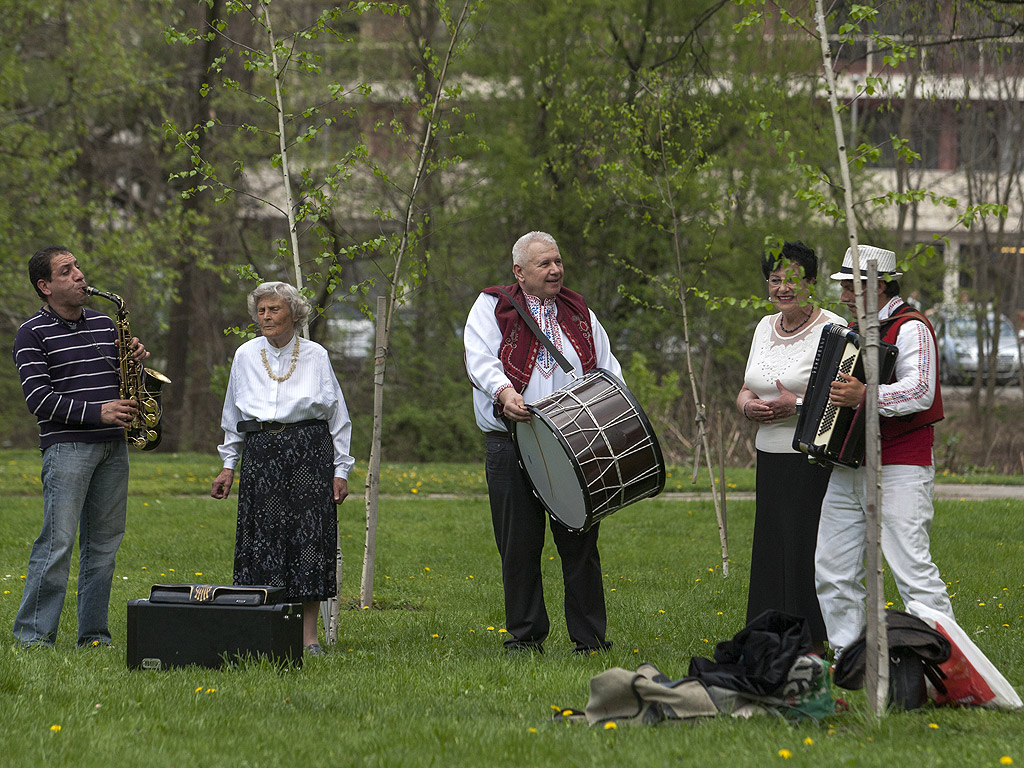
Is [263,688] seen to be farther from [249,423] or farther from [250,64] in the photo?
[250,64]

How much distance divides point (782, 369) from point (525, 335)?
4.48ft

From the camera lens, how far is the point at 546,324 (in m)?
6.39

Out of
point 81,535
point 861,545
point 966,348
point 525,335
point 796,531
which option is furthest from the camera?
point 966,348

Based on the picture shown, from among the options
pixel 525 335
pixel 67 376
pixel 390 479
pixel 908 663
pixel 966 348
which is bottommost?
→ pixel 908 663

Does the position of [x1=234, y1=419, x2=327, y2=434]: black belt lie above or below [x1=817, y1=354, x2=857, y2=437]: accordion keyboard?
below

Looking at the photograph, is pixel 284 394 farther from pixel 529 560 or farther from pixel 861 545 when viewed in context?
pixel 861 545

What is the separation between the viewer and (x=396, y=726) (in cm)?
460

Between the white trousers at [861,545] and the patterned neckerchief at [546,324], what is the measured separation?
161cm

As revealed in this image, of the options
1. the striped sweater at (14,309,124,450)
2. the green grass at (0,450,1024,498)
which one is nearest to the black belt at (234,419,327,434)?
the striped sweater at (14,309,124,450)

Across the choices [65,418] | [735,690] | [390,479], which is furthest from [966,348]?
[65,418]

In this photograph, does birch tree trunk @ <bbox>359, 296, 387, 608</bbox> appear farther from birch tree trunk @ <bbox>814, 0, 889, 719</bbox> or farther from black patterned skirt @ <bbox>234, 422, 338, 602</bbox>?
birch tree trunk @ <bbox>814, 0, 889, 719</bbox>

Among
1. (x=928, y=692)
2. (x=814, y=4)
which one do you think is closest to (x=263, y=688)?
(x=928, y=692)

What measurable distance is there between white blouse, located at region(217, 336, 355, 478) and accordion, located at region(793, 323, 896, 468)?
2494 mm

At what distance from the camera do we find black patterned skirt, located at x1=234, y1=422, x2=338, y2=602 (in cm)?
619
